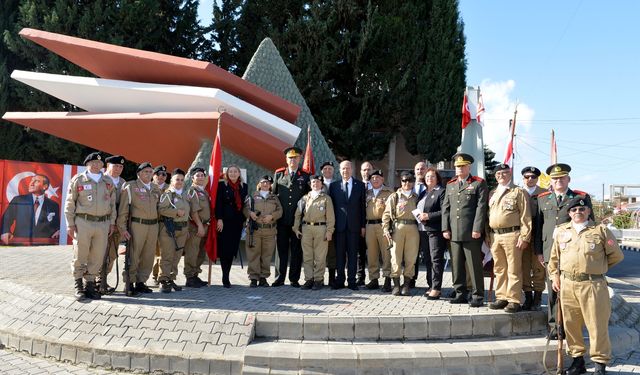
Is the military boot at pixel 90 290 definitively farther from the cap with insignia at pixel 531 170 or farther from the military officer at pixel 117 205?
the cap with insignia at pixel 531 170

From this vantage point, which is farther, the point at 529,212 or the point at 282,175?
the point at 282,175

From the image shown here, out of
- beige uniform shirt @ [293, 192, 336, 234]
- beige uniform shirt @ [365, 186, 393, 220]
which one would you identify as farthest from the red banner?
beige uniform shirt @ [365, 186, 393, 220]

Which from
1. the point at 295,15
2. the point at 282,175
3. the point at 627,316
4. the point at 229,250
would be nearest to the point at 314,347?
the point at 229,250

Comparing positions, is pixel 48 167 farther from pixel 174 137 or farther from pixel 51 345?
pixel 51 345

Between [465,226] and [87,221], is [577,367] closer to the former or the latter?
[465,226]

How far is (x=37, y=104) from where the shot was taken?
629 inches

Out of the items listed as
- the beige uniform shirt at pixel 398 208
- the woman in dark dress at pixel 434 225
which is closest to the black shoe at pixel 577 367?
the woman in dark dress at pixel 434 225

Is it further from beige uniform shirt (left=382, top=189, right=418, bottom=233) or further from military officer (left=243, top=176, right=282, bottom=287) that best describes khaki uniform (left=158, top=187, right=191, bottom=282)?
beige uniform shirt (left=382, top=189, right=418, bottom=233)

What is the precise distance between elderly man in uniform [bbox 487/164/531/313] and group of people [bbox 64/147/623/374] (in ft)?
0.04

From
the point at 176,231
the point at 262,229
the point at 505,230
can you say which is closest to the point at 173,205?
the point at 176,231

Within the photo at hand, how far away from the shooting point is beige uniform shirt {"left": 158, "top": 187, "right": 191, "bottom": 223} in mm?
6066

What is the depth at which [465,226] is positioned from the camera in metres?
5.57

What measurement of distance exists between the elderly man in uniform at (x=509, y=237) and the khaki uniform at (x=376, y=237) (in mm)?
1511

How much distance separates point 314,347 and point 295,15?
1698 cm
